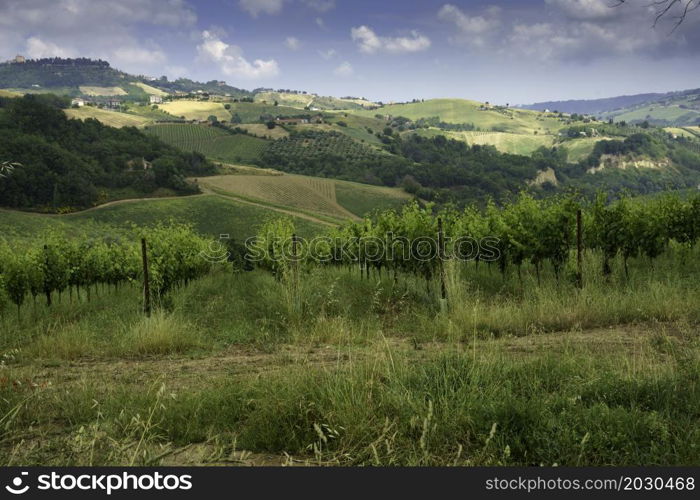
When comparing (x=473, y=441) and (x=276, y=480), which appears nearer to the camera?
(x=276, y=480)

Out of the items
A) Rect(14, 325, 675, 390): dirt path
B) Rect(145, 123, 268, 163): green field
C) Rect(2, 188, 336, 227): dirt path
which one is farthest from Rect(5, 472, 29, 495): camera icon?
Rect(145, 123, 268, 163): green field

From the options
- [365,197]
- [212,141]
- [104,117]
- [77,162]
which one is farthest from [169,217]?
[104,117]

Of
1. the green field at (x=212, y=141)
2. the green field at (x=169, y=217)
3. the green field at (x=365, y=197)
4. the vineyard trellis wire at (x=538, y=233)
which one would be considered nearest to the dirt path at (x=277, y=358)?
the vineyard trellis wire at (x=538, y=233)

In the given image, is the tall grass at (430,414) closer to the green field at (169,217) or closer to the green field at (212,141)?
the green field at (169,217)

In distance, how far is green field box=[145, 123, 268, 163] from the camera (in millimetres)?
153000

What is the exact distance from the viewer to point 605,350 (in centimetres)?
698

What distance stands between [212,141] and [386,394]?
168121 mm

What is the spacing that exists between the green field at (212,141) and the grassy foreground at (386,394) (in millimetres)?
145324

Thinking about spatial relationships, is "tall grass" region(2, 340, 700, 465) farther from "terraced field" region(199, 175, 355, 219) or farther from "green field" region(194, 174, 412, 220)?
"terraced field" region(199, 175, 355, 219)

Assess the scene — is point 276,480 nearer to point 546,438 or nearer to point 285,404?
point 285,404

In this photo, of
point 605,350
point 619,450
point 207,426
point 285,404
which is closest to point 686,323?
point 605,350

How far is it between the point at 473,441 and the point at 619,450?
44.3 inches

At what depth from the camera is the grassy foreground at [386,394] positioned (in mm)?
4160

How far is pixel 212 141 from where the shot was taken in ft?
536
